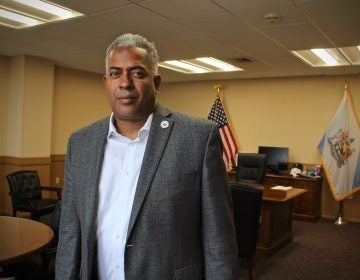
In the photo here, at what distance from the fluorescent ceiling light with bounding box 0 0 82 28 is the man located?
2579 mm

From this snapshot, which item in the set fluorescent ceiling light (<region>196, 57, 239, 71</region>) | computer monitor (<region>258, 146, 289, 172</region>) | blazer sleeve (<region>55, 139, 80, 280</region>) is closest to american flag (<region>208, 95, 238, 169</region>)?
computer monitor (<region>258, 146, 289, 172</region>)

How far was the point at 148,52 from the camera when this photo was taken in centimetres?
128

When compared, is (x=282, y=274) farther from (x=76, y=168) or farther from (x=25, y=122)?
(x=25, y=122)

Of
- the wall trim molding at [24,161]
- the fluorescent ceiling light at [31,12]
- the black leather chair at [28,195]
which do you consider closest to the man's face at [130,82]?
the fluorescent ceiling light at [31,12]

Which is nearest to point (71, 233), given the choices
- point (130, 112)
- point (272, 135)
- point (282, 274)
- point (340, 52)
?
point (130, 112)

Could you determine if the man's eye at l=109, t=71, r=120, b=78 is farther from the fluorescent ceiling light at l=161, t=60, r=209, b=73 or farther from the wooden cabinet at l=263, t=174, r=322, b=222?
the wooden cabinet at l=263, t=174, r=322, b=222

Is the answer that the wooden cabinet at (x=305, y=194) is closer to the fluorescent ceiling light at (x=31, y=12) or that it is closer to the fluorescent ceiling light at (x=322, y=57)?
the fluorescent ceiling light at (x=322, y=57)

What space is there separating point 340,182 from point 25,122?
528 centimetres

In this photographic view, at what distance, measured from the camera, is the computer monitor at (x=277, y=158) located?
21.4ft

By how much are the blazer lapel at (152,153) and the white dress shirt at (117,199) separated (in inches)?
1.5

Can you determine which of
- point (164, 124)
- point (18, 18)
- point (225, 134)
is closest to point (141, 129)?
point (164, 124)

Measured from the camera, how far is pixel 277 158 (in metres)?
6.64

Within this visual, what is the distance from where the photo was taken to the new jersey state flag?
5977mm

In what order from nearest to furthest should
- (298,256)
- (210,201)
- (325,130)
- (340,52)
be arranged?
1. (210,201)
2. (298,256)
3. (340,52)
4. (325,130)
